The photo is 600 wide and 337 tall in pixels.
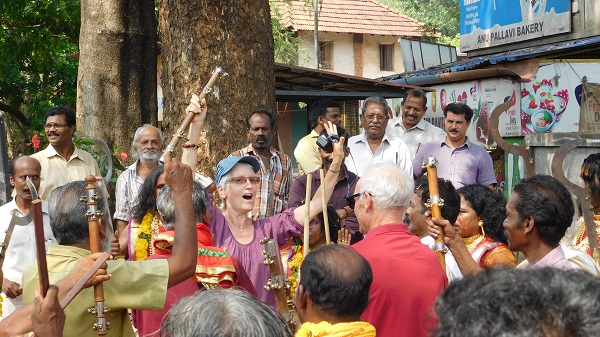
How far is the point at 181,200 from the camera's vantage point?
3564 mm

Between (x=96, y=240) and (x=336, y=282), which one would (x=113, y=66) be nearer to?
(x=96, y=240)

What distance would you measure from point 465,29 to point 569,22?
10.1 ft

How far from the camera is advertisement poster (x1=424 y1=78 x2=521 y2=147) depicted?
13.3 metres

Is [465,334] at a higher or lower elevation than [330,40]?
lower

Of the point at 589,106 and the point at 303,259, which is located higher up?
the point at 589,106

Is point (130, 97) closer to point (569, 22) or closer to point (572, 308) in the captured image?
point (569, 22)

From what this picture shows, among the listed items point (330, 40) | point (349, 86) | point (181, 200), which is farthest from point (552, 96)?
point (330, 40)

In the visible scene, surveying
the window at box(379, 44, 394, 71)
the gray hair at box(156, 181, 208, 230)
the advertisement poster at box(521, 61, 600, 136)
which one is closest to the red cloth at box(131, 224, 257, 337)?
the gray hair at box(156, 181, 208, 230)

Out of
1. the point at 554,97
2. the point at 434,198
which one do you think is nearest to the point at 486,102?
the point at 554,97

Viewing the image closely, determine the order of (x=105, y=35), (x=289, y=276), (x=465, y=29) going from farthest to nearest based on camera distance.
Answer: (x=465, y=29) → (x=105, y=35) → (x=289, y=276)

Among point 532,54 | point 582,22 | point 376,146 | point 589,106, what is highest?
point 582,22

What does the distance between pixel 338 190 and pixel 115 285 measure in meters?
3.50

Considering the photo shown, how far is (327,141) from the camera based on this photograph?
243 inches

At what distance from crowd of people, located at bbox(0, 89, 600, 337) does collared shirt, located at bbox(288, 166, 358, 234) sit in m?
0.01
